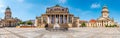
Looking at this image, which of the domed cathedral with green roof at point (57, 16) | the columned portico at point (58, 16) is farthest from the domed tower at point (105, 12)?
the columned portico at point (58, 16)

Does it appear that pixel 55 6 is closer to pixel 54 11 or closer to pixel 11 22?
pixel 54 11

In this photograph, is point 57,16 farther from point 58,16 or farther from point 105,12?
point 105,12

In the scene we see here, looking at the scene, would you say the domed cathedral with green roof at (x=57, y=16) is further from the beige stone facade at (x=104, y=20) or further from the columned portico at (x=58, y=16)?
the beige stone facade at (x=104, y=20)

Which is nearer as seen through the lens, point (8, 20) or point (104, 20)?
point (104, 20)

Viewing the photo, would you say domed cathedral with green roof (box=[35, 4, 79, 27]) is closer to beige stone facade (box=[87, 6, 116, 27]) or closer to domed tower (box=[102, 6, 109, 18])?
beige stone facade (box=[87, 6, 116, 27])

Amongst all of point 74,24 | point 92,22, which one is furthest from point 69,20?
point 92,22

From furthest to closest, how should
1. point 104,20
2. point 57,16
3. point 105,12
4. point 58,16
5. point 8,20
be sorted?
point 8,20 → point 105,12 → point 104,20 → point 57,16 → point 58,16

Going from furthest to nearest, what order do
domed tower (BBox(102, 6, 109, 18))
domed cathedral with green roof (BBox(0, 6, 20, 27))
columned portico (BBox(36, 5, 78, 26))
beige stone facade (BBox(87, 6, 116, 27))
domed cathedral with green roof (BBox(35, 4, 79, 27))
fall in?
1. domed cathedral with green roof (BBox(0, 6, 20, 27))
2. domed tower (BBox(102, 6, 109, 18))
3. beige stone facade (BBox(87, 6, 116, 27))
4. columned portico (BBox(36, 5, 78, 26))
5. domed cathedral with green roof (BBox(35, 4, 79, 27))

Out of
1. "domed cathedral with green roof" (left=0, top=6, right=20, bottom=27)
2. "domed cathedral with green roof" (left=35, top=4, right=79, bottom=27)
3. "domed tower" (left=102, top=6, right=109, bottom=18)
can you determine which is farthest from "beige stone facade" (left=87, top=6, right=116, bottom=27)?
"domed cathedral with green roof" (left=0, top=6, right=20, bottom=27)

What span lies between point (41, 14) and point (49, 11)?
19.5 ft

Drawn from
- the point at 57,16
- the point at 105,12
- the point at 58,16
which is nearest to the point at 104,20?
the point at 105,12

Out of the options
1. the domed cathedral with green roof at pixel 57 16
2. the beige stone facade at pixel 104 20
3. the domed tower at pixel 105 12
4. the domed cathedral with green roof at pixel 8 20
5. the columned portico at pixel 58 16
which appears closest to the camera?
the domed cathedral with green roof at pixel 57 16

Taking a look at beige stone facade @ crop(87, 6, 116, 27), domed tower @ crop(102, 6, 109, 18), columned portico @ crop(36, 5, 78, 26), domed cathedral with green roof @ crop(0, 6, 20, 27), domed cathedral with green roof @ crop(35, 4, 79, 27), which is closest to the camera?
domed cathedral with green roof @ crop(35, 4, 79, 27)

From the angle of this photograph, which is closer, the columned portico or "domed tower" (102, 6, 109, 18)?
the columned portico
